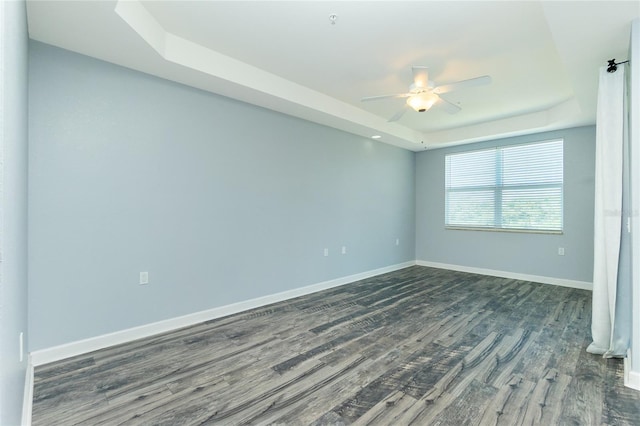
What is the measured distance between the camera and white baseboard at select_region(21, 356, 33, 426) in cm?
170

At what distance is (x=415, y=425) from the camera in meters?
1.73

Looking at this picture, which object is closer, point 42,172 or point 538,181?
point 42,172

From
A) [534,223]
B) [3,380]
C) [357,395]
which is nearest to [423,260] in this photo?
[534,223]

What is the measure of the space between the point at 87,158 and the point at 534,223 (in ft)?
21.0

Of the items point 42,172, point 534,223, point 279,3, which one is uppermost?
point 279,3

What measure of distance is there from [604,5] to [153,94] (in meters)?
3.64

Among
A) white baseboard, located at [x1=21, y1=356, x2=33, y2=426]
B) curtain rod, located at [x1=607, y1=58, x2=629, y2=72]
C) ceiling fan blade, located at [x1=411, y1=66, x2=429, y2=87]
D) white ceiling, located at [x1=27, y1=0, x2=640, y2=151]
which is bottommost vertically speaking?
white baseboard, located at [x1=21, y1=356, x2=33, y2=426]

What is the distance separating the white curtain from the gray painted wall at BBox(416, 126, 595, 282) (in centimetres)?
275

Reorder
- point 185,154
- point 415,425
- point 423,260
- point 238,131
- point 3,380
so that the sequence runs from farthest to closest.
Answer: point 423,260 → point 238,131 → point 185,154 → point 415,425 → point 3,380

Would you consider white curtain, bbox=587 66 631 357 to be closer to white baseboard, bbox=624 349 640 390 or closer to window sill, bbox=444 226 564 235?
white baseboard, bbox=624 349 640 390

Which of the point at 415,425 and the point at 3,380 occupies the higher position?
the point at 3,380

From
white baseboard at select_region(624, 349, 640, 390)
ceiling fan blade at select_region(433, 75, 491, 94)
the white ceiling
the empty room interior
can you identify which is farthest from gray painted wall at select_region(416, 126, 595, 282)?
ceiling fan blade at select_region(433, 75, 491, 94)

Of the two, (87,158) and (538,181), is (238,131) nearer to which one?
(87,158)

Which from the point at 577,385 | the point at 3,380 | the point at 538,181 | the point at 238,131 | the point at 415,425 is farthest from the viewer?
the point at 538,181
